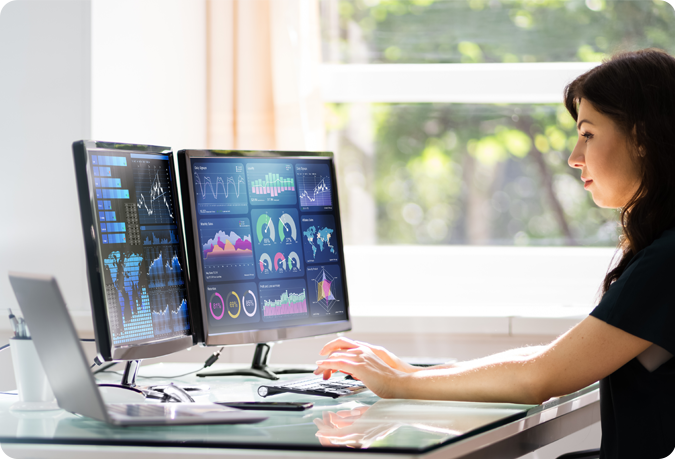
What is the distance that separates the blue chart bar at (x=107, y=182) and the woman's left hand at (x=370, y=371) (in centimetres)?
54

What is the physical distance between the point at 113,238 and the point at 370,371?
0.55m

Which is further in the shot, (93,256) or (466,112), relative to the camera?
(466,112)

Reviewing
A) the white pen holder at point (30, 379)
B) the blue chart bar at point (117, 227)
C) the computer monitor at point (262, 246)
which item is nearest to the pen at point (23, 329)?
the white pen holder at point (30, 379)

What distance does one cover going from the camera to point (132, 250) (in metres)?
1.29

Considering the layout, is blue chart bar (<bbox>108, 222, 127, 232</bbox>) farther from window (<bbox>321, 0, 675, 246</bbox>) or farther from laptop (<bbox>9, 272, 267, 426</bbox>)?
window (<bbox>321, 0, 675, 246</bbox>)

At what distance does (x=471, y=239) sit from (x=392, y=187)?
15.0 inches

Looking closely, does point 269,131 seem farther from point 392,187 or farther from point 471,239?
point 471,239

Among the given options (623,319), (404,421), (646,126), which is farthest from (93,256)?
(646,126)

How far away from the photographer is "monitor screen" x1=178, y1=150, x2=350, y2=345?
1.46 meters

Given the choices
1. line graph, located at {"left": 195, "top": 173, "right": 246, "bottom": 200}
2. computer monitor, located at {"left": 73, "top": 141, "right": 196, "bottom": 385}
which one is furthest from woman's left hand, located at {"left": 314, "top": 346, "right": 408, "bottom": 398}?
line graph, located at {"left": 195, "top": 173, "right": 246, "bottom": 200}

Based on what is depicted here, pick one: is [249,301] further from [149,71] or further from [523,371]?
[149,71]

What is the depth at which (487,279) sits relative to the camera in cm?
262

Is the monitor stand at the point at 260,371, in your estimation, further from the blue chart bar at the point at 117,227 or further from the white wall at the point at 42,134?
the white wall at the point at 42,134

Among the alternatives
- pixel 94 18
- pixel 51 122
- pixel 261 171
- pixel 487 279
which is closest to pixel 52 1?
pixel 94 18
